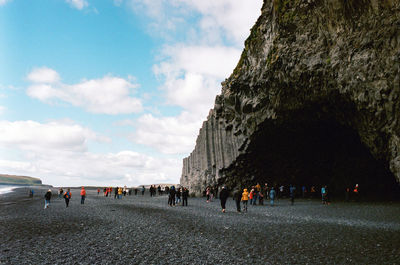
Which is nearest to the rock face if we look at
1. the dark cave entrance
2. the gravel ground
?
the dark cave entrance

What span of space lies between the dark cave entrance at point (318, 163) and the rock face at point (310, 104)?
0.13 meters

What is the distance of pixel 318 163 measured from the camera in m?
36.9

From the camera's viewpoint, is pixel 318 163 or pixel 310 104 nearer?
pixel 310 104

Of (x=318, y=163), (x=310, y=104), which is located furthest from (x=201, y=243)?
Result: (x=318, y=163)

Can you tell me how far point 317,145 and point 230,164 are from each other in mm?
11131

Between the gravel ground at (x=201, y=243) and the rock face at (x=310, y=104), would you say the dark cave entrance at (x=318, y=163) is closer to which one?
the rock face at (x=310, y=104)

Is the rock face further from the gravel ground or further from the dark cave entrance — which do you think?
the gravel ground

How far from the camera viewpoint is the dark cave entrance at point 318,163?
32.2m

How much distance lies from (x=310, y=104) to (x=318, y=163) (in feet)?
50.7

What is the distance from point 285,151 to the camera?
113 ft

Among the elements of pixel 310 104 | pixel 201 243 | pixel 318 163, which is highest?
pixel 310 104

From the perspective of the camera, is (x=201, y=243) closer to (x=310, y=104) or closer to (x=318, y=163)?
(x=310, y=104)

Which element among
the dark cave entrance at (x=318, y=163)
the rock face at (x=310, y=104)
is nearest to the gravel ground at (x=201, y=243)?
the rock face at (x=310, y=104)

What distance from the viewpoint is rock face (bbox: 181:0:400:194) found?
55.6 feet
